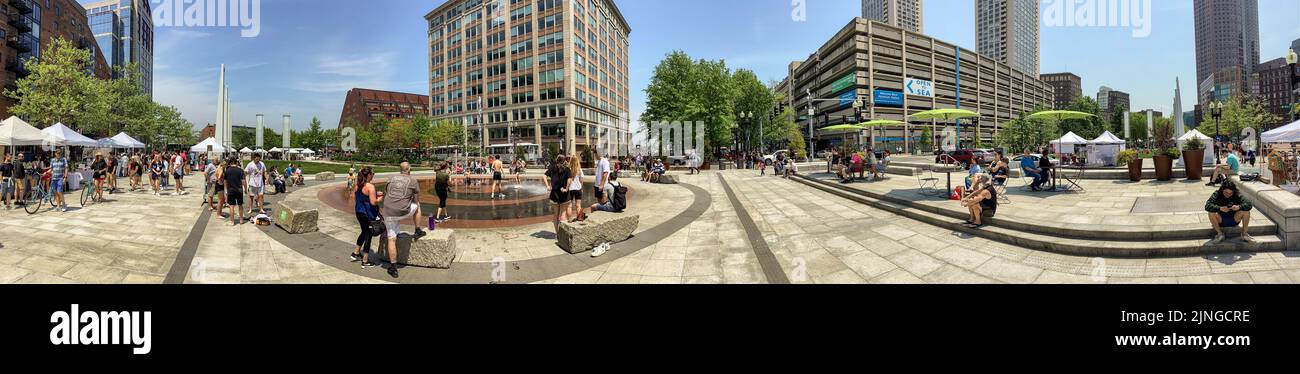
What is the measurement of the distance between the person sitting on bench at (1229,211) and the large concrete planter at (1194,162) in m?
9.58

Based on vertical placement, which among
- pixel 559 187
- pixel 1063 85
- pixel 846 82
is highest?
pixel 1063 85

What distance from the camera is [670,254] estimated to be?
260 inches

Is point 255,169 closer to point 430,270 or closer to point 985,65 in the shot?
point 430,270

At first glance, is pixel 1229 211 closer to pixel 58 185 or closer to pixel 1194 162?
pixel 1194 162

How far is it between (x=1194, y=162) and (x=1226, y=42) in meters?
243

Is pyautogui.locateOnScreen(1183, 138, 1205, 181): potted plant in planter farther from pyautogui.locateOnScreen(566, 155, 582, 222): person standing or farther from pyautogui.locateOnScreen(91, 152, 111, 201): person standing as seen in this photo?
pyautogui.locateOnScreen(91, 152, 111, 201): person standing

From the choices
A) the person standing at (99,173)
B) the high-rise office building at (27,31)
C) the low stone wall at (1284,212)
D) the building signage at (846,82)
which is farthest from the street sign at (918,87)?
the high-rise office building at (27,31)

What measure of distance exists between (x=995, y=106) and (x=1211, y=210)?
372 feet

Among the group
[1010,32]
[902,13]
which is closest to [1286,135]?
[902,13]

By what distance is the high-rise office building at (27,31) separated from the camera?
40.5 meters

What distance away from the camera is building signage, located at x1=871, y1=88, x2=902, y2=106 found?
75938 millimetres

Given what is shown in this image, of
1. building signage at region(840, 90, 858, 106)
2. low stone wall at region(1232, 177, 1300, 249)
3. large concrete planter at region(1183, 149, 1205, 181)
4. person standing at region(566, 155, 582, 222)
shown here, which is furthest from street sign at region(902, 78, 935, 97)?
person standing at region(566, 155, 582, 222)

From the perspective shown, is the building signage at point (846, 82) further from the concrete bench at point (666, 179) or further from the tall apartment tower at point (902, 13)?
the tall apartment tower at point (902, 13)

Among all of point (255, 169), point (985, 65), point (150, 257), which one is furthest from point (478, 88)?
point (985, 65)
